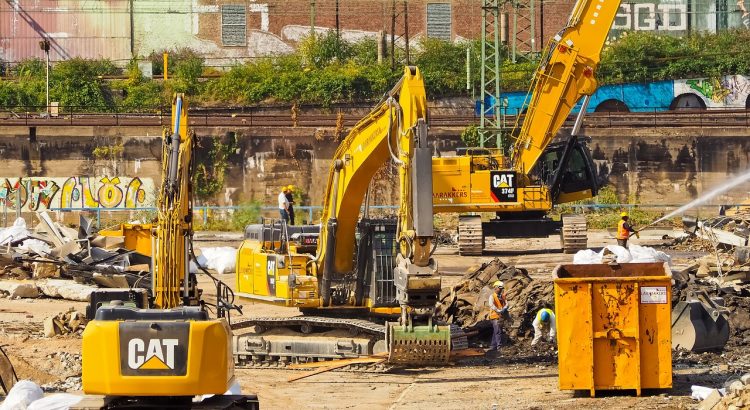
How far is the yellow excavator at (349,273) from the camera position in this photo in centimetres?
1912

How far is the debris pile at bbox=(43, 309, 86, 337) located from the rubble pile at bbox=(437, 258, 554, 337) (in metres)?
5.99

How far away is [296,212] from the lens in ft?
146

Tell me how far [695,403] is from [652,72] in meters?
43.9

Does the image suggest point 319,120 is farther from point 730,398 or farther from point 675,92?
point 730,398

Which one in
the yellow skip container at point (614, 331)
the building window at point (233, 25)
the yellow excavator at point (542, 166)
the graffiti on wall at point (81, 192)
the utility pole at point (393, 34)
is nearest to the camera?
the yellow skip container at point (614, 331)

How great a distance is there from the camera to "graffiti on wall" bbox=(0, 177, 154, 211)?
152 feet

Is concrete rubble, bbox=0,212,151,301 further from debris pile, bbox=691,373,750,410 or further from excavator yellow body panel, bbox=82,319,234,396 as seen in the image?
excavator yellow body panel, bbox=82,319,234,396

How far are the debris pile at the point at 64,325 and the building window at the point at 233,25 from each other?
3920 cm

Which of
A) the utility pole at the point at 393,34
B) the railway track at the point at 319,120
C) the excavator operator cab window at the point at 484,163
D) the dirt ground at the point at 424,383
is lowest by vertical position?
the dirt ground at the point at 424,383

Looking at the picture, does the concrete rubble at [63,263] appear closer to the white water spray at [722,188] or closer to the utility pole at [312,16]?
the white water spray at [722,188]

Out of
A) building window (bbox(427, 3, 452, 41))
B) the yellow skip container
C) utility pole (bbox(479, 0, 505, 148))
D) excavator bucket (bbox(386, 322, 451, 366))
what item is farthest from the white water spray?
the yellow skip container

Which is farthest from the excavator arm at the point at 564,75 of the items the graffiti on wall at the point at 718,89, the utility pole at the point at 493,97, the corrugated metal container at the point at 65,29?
the corrugated metal container at the point at 65,29

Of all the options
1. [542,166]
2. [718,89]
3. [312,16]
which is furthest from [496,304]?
[312,16]

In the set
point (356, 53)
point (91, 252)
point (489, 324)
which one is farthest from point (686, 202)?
point (489, 324)
